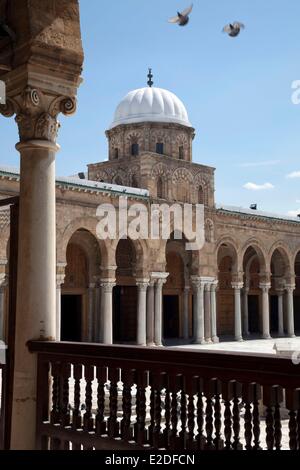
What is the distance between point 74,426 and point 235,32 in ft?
10.7

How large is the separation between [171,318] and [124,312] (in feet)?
9.98

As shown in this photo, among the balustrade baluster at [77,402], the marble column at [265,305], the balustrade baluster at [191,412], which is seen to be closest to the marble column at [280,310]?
the marble column at [265,305]

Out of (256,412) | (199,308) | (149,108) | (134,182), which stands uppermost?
(149,108)

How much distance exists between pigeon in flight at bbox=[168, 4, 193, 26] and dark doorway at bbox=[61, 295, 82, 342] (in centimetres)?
1908

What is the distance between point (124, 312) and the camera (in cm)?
2595

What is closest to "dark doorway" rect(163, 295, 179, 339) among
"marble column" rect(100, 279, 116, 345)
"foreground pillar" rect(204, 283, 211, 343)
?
"foreground pillar" rect(204, 283, 211, 343)

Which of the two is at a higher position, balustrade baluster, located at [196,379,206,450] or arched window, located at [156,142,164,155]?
arched window, located at [156,142,164,155]

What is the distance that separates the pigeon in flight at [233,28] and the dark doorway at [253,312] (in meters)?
28.1

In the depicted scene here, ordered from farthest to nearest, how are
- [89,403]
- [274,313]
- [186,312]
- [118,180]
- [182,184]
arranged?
1. [274,313]
2. [186,312]
3. [118,180]
4. [182,184]
5. [89,403]

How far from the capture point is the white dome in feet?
89.0

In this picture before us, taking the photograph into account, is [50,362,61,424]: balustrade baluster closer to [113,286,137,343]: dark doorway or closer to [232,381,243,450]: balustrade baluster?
[232,381,243,450]: balustrade baluster

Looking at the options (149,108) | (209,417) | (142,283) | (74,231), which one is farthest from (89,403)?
(149,108)

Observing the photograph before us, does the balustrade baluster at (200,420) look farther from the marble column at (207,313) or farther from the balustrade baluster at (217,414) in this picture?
the marble column at (207,313)

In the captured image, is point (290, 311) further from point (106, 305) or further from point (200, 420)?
point (200, 420)
